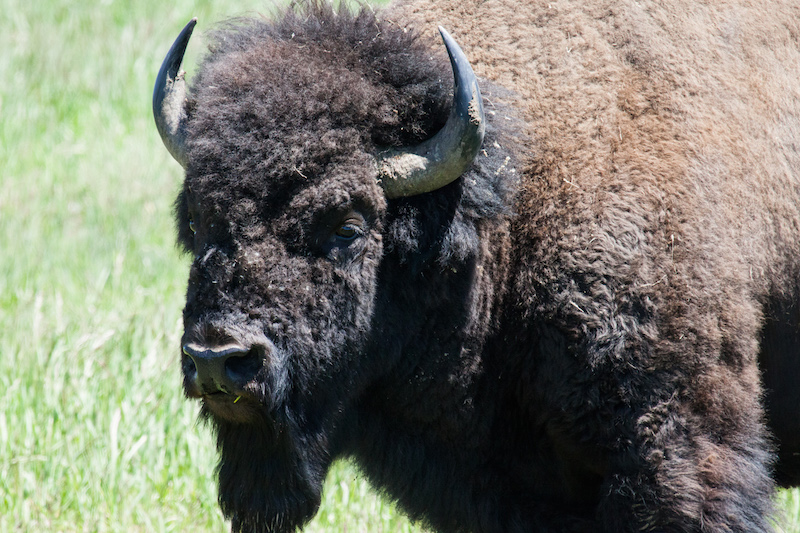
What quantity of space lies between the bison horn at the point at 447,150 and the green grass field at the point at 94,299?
121 centimetres

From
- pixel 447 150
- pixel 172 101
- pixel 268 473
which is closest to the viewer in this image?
pixel 447 150

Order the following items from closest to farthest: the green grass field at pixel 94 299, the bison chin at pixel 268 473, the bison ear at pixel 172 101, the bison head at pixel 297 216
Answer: the bison head at pixel 297 216 → the bison chin at pixel 268 473 → the bison ear at pixel 172 101 → the green grass field at pixel 94 299

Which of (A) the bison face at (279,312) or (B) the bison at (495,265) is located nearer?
(A) the bison face at (279,312)

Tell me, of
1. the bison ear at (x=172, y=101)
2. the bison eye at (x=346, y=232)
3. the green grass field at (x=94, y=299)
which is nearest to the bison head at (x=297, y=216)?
the bison eye at (x=346, y=232)

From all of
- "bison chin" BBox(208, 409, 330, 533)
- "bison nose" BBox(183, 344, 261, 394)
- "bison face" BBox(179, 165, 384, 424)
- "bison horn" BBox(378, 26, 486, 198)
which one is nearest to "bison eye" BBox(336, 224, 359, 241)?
"bison face" BBox(179, 165, 384, 424)

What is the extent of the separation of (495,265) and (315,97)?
0.94 meters

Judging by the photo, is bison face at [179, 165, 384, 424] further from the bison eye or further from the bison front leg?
the bison front leg

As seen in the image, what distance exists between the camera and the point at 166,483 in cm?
462

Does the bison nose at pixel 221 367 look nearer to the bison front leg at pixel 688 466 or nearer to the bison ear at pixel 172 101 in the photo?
the bison ear at pixel 172 101

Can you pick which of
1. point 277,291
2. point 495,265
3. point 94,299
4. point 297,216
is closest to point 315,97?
point 297,216

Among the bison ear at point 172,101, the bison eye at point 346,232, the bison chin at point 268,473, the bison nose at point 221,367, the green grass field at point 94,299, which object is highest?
the bison ear at point 172,101

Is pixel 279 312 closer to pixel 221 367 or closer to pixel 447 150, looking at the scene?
pixel 221 367

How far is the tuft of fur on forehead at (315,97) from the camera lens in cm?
294

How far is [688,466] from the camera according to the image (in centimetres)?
300
